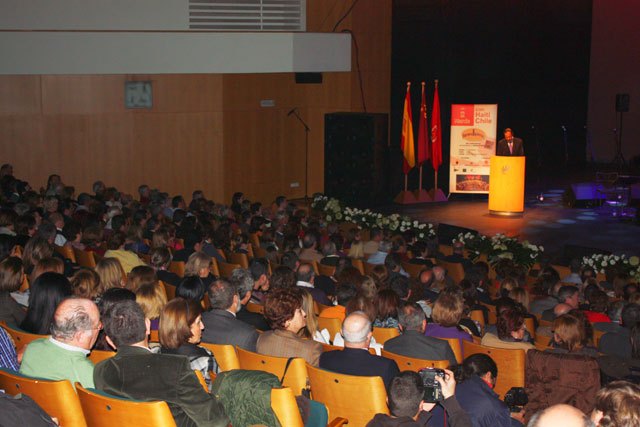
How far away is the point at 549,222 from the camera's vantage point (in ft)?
46.8

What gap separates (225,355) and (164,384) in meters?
1.10

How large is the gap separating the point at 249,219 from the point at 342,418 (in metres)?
7.32

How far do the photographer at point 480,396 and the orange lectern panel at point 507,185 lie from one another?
10.3 m

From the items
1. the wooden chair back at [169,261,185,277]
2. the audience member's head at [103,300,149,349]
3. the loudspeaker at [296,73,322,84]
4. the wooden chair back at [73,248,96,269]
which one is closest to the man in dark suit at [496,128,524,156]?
the loudspeaker at [296,73,322,84]

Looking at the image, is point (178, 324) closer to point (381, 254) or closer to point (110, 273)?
point (110, 273)

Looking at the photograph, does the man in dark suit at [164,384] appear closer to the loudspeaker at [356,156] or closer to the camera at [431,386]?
the camera at [431,386]

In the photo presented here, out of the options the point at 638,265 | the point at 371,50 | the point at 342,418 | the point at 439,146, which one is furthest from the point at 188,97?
the point at 342,418

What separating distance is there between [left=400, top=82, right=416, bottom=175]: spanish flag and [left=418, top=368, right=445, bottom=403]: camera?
12.5 m

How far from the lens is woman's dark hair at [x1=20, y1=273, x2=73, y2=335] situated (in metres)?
4.73

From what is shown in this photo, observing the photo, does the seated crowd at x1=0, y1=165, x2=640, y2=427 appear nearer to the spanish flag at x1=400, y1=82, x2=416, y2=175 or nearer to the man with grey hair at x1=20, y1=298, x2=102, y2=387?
the man with grey hair at x1=20, y1=298, x2=102, y2=387

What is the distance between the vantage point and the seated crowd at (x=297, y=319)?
11.6ft

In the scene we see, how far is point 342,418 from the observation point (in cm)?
395

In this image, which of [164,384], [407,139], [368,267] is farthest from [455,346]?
[407,139]

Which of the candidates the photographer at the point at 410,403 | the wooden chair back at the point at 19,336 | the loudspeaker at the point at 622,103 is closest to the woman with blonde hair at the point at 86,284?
the wooden chair back at the point at 19,336
